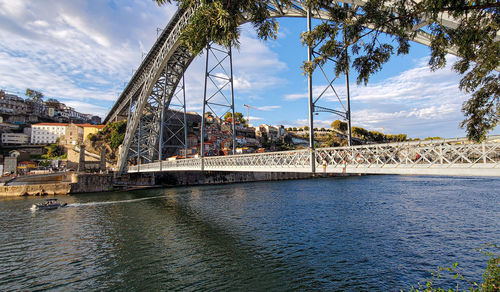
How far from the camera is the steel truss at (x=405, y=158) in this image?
20.8ft

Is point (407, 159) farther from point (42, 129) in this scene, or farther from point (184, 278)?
point (42, 129)

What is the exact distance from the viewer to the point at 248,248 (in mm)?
11680

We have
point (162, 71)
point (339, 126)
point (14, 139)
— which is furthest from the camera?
point (339, 126)

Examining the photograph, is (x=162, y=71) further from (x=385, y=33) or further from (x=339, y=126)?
(x=339, y=126)

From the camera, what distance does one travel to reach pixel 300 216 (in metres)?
18.0

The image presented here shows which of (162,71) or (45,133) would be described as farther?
(45,133)

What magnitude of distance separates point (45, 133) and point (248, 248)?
93.6 metres

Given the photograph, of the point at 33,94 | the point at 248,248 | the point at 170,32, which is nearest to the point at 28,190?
the point at 170,32

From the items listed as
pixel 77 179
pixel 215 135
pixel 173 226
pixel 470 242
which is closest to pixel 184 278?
pixel 173 226

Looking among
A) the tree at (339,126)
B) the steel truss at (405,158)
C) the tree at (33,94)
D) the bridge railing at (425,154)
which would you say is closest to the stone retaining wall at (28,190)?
the steel truss at (405,158)

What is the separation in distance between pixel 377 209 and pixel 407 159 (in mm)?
14390

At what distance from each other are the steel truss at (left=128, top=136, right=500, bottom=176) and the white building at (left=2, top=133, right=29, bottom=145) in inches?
3437

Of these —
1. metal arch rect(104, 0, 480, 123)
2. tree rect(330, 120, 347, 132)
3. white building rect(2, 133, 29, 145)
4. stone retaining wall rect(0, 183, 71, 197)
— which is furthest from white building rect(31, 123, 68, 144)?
tree rect(330, 120, 347, 132)

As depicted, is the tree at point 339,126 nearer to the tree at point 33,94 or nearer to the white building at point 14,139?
the white building at point 14,139
